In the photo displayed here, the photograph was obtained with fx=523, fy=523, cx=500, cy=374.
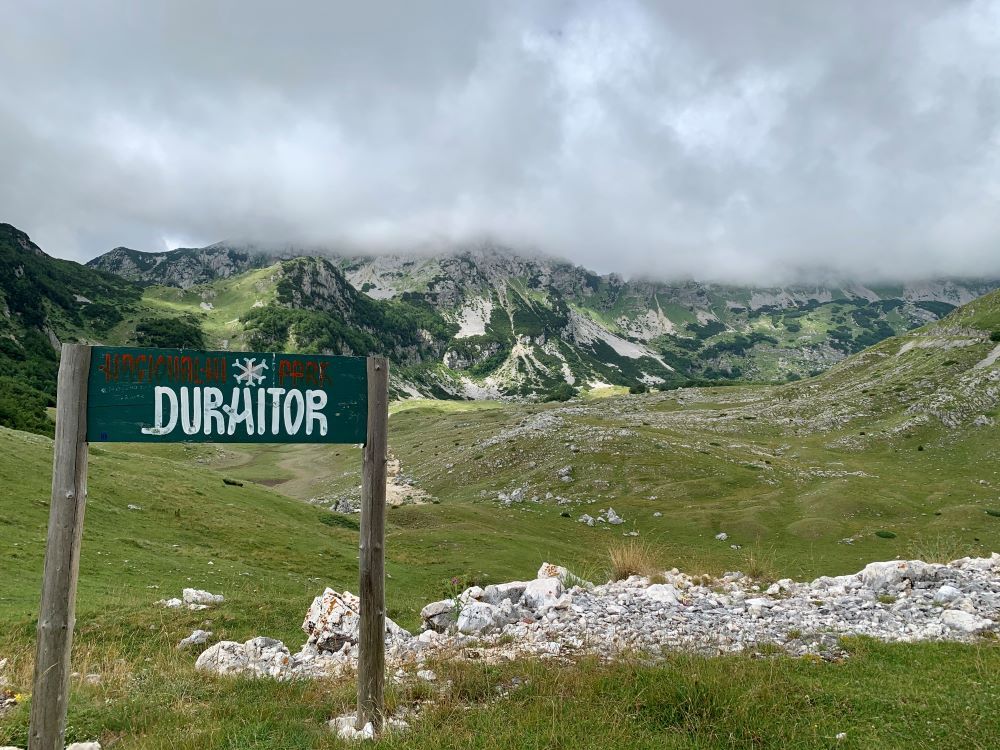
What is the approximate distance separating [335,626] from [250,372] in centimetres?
774

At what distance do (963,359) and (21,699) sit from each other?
4833 inches

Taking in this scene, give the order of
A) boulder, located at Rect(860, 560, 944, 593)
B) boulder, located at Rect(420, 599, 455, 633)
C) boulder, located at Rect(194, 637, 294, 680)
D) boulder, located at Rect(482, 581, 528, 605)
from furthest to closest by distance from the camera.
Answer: boulder, located at Rect(482, 581, 528, 605)
boulder, located at Rect(860, 560, 944, 593)
boulder, located at Rect(420, 599, 455, 633)
boulder, located at Rect(194, 637, 294, 680)

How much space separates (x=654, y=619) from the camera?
1236 cm

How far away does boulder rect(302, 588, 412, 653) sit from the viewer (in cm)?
1139

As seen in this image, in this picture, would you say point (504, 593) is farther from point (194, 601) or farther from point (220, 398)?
point (220, 398)

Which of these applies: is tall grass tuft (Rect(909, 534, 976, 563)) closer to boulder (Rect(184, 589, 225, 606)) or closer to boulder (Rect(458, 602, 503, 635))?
boulder (Rect(458, 602, 503, 635))

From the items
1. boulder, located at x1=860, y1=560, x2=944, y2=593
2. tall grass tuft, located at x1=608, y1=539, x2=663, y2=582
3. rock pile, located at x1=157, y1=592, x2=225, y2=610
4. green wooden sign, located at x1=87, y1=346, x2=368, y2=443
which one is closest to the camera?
green wooden sign, located at x1=87, y1=346, x2=368, y2=443

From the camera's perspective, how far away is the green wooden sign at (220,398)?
5.97m

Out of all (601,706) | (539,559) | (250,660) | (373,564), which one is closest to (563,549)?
(539,559)

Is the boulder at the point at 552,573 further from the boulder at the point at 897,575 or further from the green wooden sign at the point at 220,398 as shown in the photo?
the green wooden sign at the point at 220,398

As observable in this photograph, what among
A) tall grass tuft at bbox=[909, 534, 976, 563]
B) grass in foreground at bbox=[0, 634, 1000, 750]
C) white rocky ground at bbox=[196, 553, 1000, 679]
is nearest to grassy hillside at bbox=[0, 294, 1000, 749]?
grass in foreground at bbox=[0, 634, 1000, 750]

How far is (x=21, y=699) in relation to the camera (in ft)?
24.9

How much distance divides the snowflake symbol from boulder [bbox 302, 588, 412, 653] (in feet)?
21.4

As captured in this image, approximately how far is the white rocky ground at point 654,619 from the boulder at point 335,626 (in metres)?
0.03
